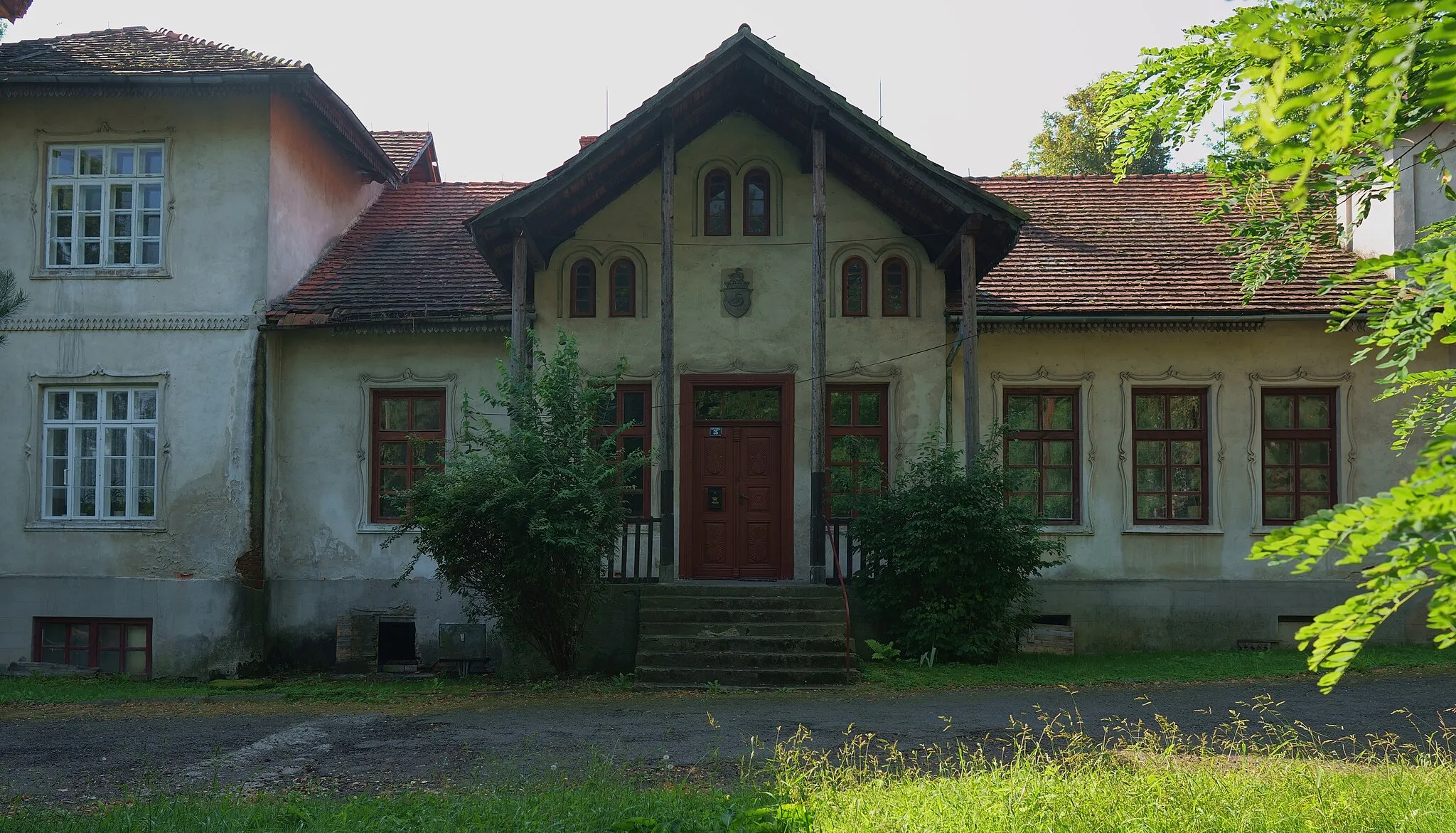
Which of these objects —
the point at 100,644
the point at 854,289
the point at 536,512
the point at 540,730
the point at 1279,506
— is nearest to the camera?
the point at 540,730

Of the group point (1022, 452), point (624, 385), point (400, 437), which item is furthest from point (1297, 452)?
point (400, 437)

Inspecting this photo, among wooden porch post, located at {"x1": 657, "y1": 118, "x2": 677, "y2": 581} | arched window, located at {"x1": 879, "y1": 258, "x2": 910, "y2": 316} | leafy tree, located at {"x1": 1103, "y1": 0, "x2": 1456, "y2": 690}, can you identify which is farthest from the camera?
arched window, located at {"x1": 879, "y1": 258, "x2": 910, "y2": 316}

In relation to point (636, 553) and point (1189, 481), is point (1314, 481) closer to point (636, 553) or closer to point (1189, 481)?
point (1189, 481)

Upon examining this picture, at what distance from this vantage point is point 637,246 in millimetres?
14109

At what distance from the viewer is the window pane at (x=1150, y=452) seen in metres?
14.5

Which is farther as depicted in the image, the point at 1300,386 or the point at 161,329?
the point at 1300,386

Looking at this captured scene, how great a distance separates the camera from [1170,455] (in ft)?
47.6

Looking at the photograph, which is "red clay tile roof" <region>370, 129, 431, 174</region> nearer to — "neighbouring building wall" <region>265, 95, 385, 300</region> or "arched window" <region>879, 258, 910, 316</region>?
"neighbouring building wall" <region>265, 95, 385, 300</region>

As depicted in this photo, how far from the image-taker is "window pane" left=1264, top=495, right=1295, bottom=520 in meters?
14.5

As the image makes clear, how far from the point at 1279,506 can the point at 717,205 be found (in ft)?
26.7

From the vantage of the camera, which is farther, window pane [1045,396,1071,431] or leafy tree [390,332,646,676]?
window pane [1045,396,1071,431]

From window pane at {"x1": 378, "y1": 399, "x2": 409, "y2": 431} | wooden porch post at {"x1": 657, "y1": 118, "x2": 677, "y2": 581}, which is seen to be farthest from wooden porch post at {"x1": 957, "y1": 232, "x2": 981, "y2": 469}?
window pane at {"x1": 378, "y1": 399, "x2": 409, "y2": 431}

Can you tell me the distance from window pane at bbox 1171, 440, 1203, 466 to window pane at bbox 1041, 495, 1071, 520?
148cm

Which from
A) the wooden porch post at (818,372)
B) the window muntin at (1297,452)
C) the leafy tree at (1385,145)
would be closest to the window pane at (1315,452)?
the window muntin at (1297,452)
